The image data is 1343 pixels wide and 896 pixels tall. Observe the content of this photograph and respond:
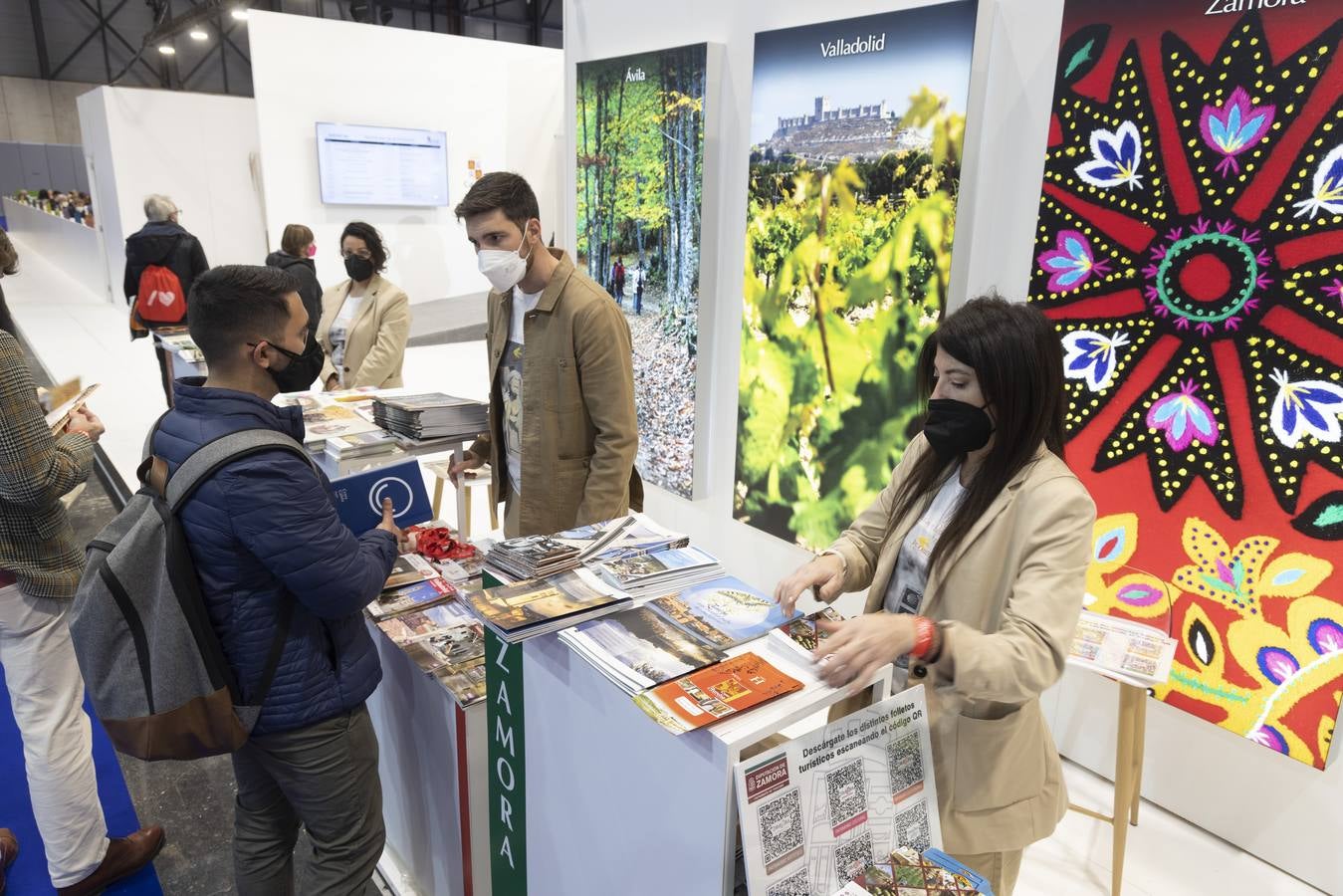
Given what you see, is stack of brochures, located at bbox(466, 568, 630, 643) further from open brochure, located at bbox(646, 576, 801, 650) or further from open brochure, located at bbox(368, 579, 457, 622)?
open brochure, located at bbox(368, 579, 457, 622)

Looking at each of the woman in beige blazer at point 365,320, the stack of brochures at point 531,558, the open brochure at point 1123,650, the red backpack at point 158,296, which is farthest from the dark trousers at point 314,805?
the red backpack at point 158,296

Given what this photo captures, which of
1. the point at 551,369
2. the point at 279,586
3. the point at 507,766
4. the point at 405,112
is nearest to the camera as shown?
the point at 279,586

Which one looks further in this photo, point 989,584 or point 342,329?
point 342,329

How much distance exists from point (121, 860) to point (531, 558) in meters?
1.73

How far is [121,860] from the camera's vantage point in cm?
235

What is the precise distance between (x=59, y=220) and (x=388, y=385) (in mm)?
15941

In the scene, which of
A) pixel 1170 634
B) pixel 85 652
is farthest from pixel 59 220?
pixel 1170 634

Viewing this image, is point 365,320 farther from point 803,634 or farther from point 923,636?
point 923,636

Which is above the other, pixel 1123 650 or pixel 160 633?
pixel 160 633

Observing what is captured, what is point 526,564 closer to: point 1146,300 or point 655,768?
point 655,768

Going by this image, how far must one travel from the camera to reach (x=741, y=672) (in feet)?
4.21

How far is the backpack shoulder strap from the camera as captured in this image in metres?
1.47

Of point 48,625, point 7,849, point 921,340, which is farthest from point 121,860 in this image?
point 921,340

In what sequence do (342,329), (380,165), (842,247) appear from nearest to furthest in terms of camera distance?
(842,247)
(342,329)
(380,165)
